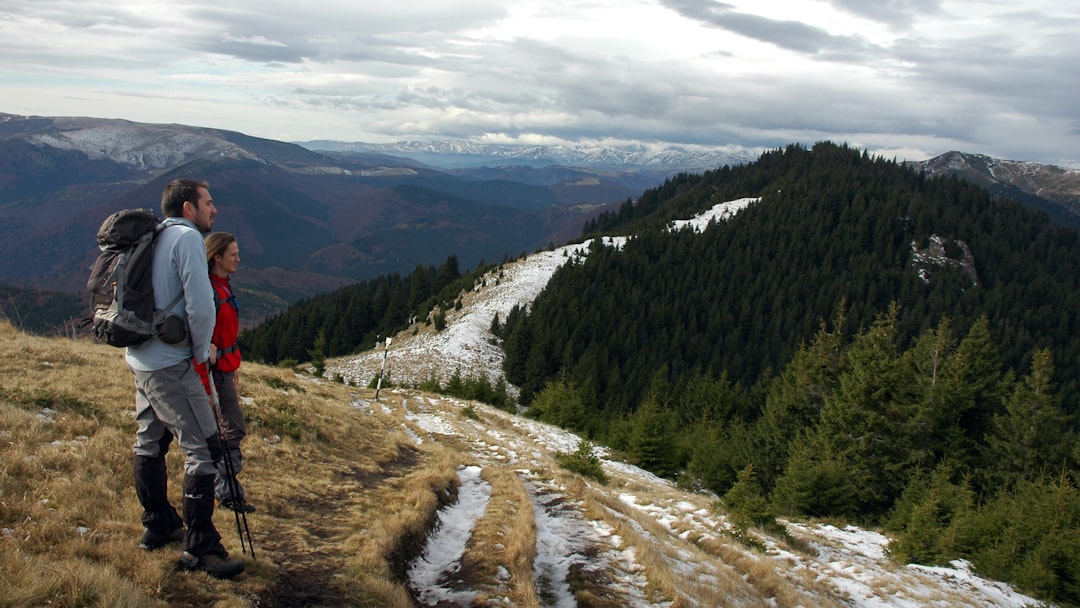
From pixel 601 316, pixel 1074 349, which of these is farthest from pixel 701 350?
pixel 1074 349

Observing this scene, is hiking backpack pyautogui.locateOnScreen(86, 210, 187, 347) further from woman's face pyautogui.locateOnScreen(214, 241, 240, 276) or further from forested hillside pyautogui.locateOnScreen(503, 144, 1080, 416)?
forested hillside pyautogui.locateOnScreen(503, 144, 1080, 416)

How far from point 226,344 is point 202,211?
1488 mm

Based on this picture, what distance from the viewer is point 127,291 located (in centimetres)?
470

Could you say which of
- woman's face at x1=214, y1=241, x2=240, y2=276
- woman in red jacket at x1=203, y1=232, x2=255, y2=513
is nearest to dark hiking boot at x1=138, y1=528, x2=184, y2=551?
woman in red jacket at x1=203, y1=232, x2=255, y2=513

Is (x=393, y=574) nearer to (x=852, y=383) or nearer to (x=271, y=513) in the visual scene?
(x=271, y=513)

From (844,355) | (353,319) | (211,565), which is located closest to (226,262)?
(211,565)

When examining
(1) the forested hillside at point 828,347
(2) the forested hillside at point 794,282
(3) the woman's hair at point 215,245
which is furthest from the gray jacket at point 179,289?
(2) the forested hillside at point 794,282

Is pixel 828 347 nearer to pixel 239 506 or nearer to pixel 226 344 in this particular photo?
pixel 239 506

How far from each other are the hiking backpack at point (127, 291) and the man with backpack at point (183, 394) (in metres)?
0.07

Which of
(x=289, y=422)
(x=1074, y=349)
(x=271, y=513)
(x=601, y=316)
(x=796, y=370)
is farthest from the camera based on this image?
(x=1074, y=349)

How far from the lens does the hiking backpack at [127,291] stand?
185 inches

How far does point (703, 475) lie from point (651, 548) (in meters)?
18.0

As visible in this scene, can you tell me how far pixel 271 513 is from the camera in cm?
746

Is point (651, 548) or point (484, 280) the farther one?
point (484, 280)
